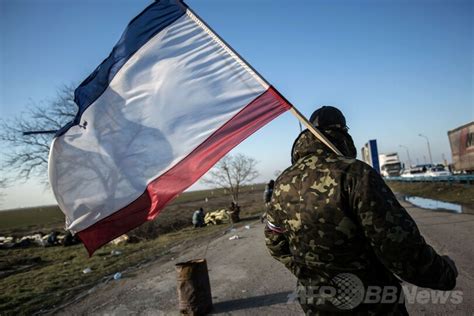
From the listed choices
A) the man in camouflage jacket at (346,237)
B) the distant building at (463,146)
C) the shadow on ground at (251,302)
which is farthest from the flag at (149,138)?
the distant building at (463,146)

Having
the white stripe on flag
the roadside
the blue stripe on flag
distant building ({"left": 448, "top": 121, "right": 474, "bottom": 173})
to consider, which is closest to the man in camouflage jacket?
the white stripe on flag

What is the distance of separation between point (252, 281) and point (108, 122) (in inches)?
175

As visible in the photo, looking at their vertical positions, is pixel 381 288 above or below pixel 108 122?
below

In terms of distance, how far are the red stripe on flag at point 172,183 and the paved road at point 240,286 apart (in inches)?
100

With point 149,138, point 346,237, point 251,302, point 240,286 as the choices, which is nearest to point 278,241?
point 346,237

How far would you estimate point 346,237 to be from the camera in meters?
1.83

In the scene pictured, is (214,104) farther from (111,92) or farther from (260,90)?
(111,92)

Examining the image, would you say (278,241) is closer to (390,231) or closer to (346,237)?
(346,237)

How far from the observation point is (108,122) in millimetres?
3662

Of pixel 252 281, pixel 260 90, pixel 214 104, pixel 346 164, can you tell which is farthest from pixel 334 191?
pixel 252 281

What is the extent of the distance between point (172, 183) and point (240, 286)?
12.0 ft

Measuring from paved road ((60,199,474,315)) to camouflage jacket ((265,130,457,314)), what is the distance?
3.20 meters

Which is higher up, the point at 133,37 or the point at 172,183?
the point at 133,37

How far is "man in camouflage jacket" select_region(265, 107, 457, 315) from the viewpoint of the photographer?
1750 mm
